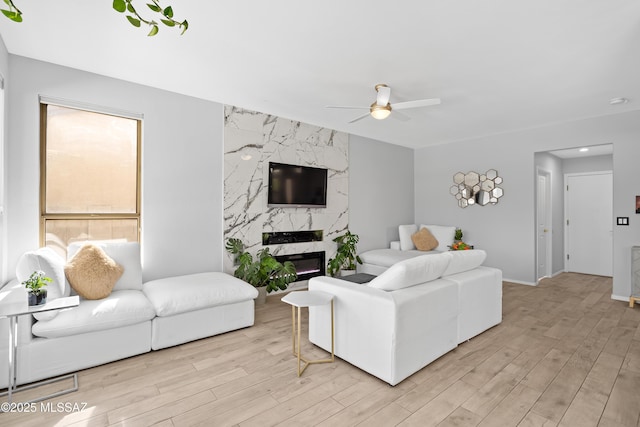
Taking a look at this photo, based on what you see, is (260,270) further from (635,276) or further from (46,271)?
(635,276)

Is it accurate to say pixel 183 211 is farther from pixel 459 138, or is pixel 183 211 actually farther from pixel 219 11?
pixel 459 138

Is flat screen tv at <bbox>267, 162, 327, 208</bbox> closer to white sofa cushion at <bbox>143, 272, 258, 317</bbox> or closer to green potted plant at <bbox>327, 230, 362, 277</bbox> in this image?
green potted plant at <bbox>327, 230, 362, 277</bbox>

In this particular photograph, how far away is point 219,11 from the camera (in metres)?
2.30

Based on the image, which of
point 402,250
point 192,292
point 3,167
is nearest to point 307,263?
point 402,250

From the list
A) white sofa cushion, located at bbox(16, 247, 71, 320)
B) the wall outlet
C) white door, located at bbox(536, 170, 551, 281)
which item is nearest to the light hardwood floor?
white sofa cushion, located at bbox(16, 247, 71, 320)

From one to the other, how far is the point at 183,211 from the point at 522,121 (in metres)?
5.11

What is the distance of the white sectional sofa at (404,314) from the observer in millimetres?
2303

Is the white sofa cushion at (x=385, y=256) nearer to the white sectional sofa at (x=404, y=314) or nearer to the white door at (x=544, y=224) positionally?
the white door at (x=544, y=224)

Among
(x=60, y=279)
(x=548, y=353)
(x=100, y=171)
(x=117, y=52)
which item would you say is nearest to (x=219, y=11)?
(x=117, y=52)

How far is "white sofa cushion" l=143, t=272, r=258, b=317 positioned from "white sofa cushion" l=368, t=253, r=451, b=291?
4.96ft

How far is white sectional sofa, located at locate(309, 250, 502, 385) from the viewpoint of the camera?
2.30 meters

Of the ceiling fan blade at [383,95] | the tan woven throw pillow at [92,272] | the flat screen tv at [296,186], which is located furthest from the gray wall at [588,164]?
the tan woven throw pillow at [92,272]

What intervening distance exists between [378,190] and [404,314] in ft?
13.7

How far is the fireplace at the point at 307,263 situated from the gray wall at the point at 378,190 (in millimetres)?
892
